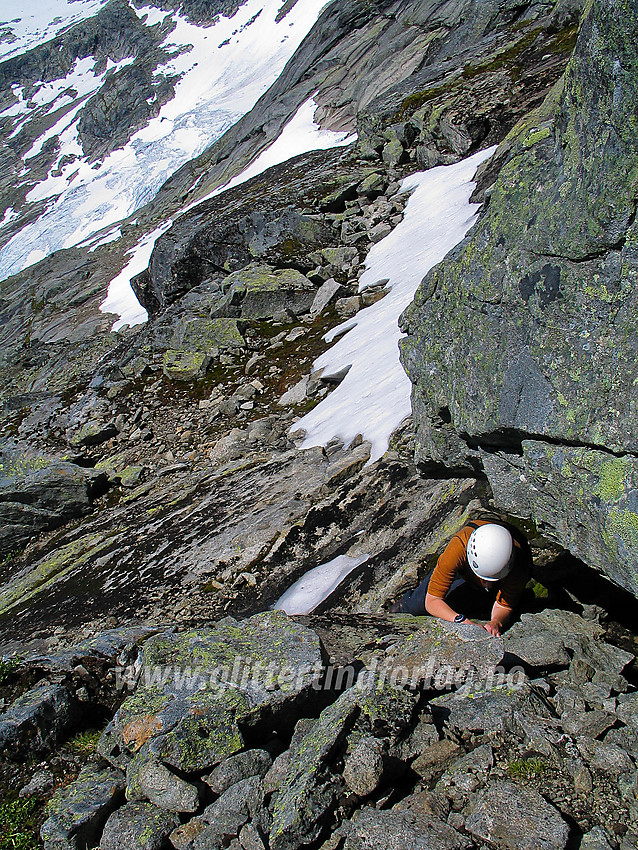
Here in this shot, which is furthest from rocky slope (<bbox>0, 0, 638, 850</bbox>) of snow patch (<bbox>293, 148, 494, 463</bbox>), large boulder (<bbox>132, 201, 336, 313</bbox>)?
large boulder (<bbox>132, 201, 336, 313</bbox>)

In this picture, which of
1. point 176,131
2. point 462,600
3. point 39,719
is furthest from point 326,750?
point 176,131

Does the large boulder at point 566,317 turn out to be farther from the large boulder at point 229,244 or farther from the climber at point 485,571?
the large boulder at point 229,244

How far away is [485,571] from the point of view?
638cm

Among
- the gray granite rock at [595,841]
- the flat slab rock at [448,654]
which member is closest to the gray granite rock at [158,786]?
the flat slab rock at [448,654]

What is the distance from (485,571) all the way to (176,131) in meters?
121

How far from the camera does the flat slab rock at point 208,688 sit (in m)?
5.35

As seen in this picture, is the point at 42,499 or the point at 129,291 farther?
the point at 129,291

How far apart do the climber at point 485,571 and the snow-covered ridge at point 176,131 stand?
337 ft

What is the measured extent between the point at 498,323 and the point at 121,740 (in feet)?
20.2

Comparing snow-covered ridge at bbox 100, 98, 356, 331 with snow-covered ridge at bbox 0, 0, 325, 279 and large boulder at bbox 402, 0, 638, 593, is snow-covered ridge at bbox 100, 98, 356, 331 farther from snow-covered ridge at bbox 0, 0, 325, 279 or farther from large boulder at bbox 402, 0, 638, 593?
snow-covered ridge at bbox 0, 0, 325, 279

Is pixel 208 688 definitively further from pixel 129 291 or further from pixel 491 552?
pixel 129 291

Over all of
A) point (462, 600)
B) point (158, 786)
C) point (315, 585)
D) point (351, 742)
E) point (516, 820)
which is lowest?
point (315, 585)

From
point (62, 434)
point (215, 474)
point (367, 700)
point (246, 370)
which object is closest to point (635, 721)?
point (367, 700)

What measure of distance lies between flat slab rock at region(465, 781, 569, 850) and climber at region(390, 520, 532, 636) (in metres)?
2.13
